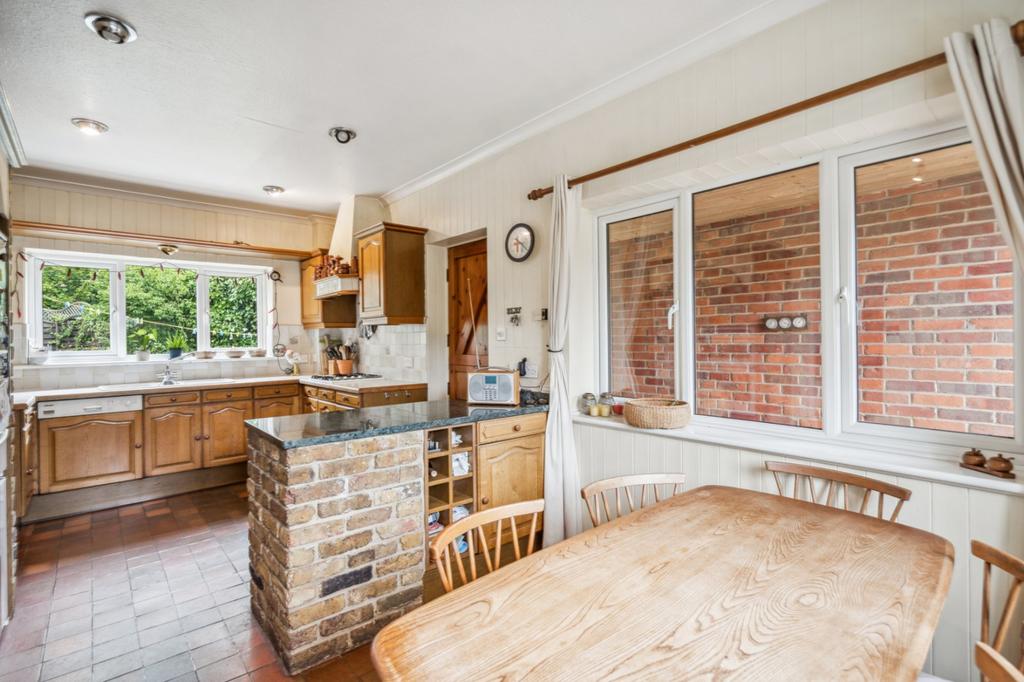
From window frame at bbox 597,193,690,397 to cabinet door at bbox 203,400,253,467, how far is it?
123 inches

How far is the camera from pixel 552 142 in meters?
2.98

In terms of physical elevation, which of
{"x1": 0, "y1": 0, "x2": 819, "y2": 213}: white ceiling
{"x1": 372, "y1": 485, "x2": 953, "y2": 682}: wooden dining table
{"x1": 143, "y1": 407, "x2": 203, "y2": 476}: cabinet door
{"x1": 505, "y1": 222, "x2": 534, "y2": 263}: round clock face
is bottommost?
{"x1": 143, "y1": 407, "x2": 203, "y2": 476}: cabinet door

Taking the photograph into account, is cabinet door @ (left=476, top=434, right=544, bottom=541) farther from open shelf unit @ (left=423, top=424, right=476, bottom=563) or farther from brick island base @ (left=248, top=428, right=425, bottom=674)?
brick island base @ (left=248, top=428, right=425, bottom=674)

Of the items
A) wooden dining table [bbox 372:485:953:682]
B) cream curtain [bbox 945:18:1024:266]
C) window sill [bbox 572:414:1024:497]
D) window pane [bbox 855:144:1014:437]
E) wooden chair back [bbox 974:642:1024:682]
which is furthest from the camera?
window pane [bbox 855:144:1014:437]

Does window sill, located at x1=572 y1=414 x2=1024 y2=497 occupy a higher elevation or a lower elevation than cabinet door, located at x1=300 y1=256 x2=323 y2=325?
lower

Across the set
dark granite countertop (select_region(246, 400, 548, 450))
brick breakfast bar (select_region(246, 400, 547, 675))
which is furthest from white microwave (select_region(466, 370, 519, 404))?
brick breakfast bar (select_region(246, 400, 547, 675))

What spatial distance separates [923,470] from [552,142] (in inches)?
94.5

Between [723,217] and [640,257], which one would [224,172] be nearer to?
[640,257]

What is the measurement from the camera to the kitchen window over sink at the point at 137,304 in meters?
4.07

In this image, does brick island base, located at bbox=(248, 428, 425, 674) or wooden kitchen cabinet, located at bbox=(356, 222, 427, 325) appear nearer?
brick island base, located at bbox=(248, 428, 425, 674)

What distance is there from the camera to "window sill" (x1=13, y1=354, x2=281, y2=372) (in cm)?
395

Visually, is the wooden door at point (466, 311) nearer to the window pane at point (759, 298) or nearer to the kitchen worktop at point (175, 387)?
the kitchen worktop at point (175, 387)

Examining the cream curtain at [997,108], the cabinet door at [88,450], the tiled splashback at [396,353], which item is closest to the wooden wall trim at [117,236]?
the tiled splashback at [396,353]

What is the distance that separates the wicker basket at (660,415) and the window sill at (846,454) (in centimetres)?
3
